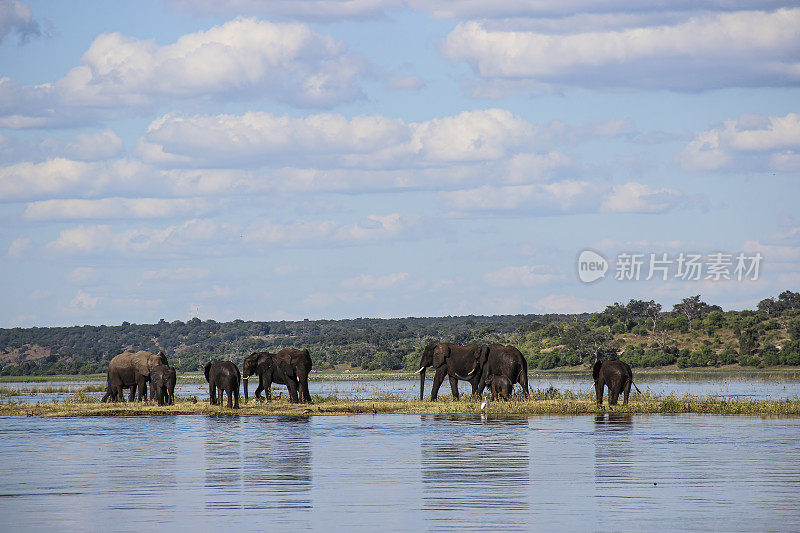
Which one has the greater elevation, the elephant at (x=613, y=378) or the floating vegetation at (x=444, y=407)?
the elephant at (x=613, y=378)

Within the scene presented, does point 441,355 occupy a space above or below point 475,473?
above

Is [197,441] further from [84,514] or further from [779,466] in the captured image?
[779,466]

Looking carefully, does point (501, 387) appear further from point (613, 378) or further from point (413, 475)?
point (413, 475)

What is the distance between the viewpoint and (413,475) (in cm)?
2492

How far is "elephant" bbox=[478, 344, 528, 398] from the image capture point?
4388 cm

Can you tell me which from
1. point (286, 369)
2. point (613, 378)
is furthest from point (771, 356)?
point (286, 369)

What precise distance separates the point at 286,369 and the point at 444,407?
643cm

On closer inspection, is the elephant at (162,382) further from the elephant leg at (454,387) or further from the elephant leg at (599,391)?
the elephant leg at (599,391)

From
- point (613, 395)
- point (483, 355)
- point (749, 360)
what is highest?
point (749, 360)

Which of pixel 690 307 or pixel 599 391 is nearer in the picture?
pixel 599 391

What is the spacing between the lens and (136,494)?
2273 cm

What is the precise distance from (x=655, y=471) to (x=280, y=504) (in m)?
8.08

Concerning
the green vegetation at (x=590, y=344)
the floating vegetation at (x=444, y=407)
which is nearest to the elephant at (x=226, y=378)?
the floating vegetation at (x=444, y=407)

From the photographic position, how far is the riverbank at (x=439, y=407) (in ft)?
131
